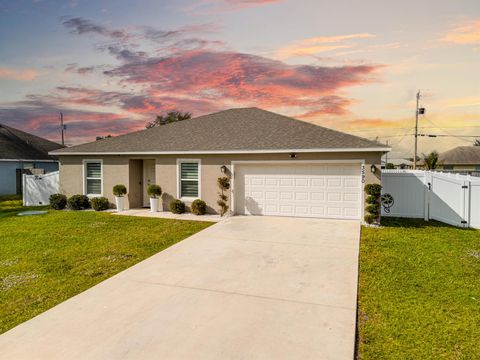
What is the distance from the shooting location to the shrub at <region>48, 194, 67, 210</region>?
15734mm

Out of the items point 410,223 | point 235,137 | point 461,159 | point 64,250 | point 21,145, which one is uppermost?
point 21,145

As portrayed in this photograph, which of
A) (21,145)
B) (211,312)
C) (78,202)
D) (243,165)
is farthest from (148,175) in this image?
(21,145)

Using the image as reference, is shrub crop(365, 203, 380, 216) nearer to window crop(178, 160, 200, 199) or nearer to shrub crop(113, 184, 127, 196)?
window crop(178, 160, 200, 199)

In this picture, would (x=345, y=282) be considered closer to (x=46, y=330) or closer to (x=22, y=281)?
(x=46, y=330)

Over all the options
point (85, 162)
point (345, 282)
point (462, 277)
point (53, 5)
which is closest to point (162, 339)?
point (345, 282)

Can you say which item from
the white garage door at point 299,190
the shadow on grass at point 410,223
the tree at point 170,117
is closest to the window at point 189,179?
the white garage door at point 299,190

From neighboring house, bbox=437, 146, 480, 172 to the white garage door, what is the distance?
38135 mm

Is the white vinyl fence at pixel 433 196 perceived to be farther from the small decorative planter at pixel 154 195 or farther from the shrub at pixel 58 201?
the shrub at pixel 58 201

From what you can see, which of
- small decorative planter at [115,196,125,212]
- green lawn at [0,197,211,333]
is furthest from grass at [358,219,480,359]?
small decorative planter at [115,196,125,212]

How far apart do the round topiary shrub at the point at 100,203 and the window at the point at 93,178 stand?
0.73m

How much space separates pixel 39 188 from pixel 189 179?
10.0 metres

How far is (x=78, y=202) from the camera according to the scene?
15.5m

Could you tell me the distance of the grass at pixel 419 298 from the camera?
12.9 feet

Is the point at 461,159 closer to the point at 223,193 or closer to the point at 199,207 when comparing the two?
the point at 223,193
